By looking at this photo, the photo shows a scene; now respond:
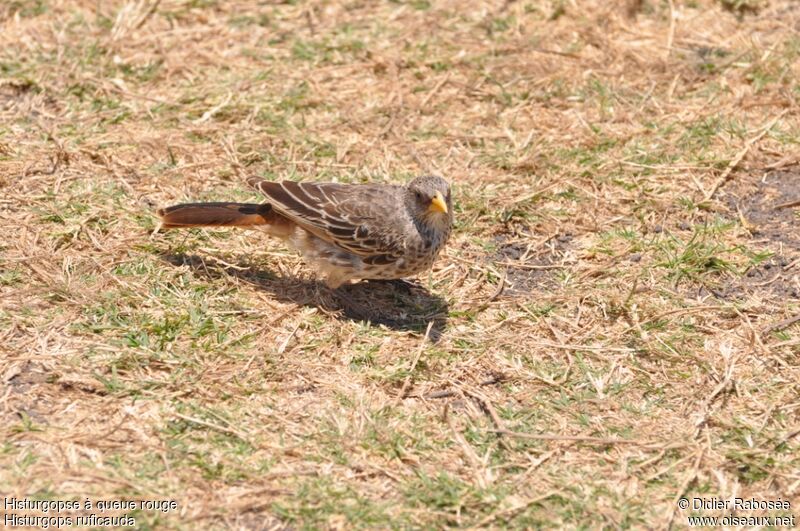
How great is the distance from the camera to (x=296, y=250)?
6.96 metres

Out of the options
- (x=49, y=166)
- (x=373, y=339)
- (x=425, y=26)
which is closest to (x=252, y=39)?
(x=425, y=26)

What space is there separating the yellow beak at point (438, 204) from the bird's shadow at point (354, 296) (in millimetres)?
654

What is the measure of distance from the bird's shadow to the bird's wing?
1.10ft

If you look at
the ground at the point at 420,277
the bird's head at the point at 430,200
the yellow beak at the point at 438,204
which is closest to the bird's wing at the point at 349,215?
the bird's head at the point at 430,200

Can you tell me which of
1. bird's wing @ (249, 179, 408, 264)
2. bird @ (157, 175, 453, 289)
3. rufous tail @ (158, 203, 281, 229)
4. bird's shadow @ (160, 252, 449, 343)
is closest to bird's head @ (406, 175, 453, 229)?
bird @ (157, 175, 453, 289)

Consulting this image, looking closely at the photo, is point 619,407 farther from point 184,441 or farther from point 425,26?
point 425,26

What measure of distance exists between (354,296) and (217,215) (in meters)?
1.01

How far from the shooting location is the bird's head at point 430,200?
6364mm

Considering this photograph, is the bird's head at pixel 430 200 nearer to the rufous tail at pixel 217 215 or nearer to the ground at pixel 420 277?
the ground at pixel 420 277

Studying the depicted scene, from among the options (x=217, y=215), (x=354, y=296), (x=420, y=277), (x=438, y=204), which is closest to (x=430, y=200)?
(x=438, y=204)

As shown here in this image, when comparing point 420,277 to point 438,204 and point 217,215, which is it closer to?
point 438,204

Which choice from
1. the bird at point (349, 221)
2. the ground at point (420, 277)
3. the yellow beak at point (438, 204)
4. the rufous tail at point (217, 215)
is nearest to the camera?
the ground at point (420, 277)

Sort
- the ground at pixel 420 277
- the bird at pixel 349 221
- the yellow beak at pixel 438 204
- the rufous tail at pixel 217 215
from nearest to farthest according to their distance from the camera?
the ground at pixel 420 277, the yellow beak at pixel 438 204, the bird at pixel 349 221, the rufous tail at pixel 217 215

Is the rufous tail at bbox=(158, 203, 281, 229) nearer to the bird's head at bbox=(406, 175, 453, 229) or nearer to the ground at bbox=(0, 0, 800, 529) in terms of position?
the ground at bbox=(0, 0, 800, 529)
